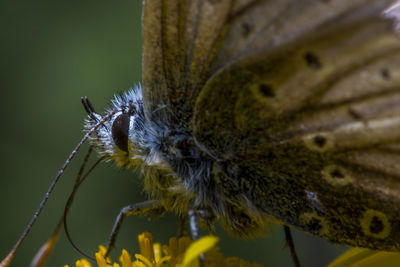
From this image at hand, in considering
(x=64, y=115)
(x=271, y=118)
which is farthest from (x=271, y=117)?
(x=64, y=115)

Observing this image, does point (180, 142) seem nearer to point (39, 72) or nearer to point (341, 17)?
point (341, 17)

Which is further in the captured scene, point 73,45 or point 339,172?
point 73,45

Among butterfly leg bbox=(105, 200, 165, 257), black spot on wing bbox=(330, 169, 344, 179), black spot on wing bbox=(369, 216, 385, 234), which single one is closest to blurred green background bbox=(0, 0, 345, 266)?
butterfly leg bbox=(105, 200, 165, 257)

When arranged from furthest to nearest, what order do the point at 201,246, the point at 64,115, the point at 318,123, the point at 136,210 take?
1. the point at 64,115
2. the point at 136,210
3. the point at 318,123
4. the point at 201,246

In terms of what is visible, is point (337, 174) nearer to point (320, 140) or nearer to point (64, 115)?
point (320, 140)

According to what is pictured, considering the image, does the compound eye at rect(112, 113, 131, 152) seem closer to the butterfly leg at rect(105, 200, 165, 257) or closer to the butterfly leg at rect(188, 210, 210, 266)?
the butterfly leg at rect(105, 200, 165, 257)

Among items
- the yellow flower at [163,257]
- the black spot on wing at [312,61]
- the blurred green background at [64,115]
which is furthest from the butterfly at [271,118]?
the blurred green background at [64,115]

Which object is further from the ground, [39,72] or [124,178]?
[39,72]

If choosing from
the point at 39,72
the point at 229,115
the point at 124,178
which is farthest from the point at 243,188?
the point at 39,72
